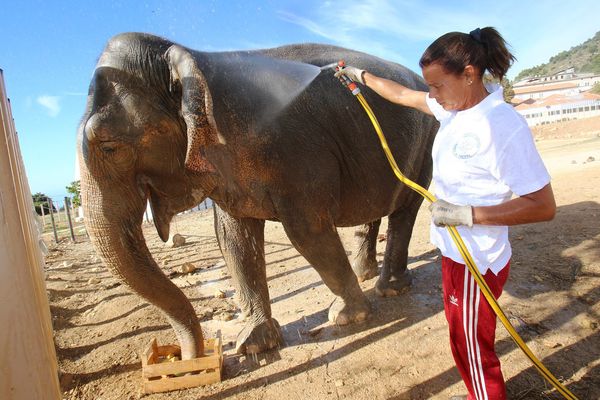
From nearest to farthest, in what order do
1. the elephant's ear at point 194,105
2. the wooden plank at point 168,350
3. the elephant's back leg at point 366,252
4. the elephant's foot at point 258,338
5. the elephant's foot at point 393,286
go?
the elephant's ear at point 194,105, the wooden plank at point 168,350, the elephant's foot at point 258,338, the elephant's foot at point 393,286, the elephant's back leg at point 366,252

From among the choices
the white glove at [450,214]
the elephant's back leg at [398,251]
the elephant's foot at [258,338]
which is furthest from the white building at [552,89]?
the white glove at [450,214]

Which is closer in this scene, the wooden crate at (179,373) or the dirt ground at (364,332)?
the dirt ground at (364,332)

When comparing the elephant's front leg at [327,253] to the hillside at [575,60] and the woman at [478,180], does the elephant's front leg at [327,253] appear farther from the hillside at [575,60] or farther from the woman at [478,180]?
the hillside at [575,60]

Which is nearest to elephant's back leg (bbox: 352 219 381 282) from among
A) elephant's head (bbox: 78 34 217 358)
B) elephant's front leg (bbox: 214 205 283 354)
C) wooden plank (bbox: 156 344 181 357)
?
elephant's front leg (bbox: 214 205 283 354)

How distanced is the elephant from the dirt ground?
0.32 metres

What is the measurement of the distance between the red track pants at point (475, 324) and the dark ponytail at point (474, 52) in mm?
965

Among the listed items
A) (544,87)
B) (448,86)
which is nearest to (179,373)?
(448,86)

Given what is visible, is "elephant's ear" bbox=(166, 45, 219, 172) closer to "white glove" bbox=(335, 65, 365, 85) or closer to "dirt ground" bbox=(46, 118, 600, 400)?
"white glove" bbox=(335, 65, 365, 85)

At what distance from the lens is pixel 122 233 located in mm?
2631

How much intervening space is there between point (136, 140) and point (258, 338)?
1953 mm

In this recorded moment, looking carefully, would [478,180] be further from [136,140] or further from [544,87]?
[544,87]

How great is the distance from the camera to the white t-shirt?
5.68 feet

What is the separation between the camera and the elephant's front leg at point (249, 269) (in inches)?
144

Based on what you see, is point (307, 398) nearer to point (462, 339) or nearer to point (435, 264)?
point (462, 339)
